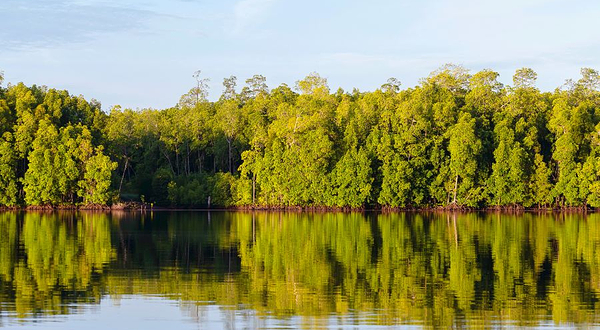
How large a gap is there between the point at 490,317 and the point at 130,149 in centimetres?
8218

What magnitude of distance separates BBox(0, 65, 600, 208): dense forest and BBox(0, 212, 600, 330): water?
131 ft

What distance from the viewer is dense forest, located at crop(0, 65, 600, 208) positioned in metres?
83.5


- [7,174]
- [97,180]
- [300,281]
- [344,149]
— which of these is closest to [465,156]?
[344,149]

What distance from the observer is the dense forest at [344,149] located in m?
83.5

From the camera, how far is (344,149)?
299 feet

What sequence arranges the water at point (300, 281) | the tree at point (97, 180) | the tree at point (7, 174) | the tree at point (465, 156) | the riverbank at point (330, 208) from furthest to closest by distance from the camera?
1. the tree at point (7, 174)
2. the riverbank at point (330, 208)
3. the tree at point (465, 156)
4. the tree at point (97, 180)
5. the water at point (300, 281)

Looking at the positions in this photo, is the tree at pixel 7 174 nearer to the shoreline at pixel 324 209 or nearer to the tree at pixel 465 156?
the shoreline at pixel 324 209

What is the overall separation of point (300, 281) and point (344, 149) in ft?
217

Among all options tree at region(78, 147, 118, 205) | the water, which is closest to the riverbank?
tree at region(78, 147, 118, 205)

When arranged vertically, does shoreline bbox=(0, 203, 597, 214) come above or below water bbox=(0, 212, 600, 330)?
below

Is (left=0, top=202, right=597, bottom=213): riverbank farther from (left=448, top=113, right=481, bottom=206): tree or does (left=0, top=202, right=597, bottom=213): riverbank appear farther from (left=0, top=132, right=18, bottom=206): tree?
(left=448, top=113, right=481, bottom=206): tree

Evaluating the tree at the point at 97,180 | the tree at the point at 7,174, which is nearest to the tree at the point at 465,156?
the tree at the point at 97,180

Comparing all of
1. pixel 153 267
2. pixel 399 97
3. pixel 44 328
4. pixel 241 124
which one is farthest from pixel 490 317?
pixel 241 124

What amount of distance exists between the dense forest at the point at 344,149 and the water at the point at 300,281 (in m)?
39.9
